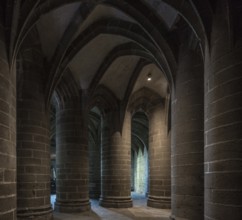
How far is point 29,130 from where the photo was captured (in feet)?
29.4

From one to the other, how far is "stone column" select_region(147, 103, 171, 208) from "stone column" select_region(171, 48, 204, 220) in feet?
18.7

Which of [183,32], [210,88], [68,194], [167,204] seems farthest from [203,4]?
[167,204]

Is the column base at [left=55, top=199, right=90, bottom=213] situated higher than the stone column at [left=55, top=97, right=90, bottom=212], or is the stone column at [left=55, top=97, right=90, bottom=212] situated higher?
the stone column at [left=55, top=97, right=90, bottom=212]

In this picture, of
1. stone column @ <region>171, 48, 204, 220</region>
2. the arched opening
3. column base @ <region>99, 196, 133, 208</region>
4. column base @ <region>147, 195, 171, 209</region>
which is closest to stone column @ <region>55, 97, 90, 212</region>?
column base @ <region>99, 196, 133, 208</region>

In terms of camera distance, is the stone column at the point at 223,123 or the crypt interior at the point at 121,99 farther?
the crypt interior at the point at 121,99

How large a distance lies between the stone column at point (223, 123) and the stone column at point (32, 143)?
4856 mm

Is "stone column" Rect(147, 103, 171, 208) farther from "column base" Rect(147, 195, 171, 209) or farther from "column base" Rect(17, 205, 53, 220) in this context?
"column base" Rect(17, 205, 53, 220)

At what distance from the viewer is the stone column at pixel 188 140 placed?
7.54 meters

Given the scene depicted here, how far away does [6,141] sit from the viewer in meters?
5.74

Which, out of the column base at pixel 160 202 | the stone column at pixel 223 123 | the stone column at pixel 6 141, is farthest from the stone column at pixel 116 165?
the stone column at pixel 223 123

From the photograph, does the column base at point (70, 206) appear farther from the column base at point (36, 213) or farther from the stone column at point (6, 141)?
the stone column at point (6, 141)

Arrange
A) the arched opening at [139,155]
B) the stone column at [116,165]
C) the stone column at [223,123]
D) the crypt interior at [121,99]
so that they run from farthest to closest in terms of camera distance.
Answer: the arched opening at [139,155] < the stone column at [116,165] < the crypt interior at [121,99] < the stone column at [223,123]

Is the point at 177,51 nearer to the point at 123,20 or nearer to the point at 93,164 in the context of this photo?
the point at 123,20

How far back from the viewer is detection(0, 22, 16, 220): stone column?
18.2ft
